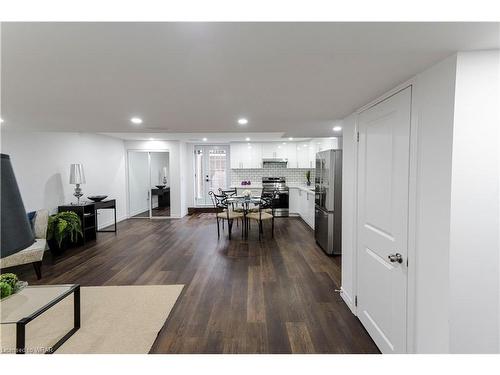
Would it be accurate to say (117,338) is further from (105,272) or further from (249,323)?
(105,272)

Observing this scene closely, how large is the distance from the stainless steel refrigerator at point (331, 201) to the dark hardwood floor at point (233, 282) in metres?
0.27

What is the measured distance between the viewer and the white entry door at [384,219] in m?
1.73

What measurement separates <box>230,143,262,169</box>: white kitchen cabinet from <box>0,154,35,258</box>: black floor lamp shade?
24.6 feet

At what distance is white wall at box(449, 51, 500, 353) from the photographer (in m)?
1.26

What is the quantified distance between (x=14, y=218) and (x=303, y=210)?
686 centimetres

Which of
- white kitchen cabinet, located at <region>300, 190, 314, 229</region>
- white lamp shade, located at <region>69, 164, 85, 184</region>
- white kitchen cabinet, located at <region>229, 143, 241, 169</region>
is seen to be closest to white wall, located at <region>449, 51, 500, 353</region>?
white kitchen cabinet, located at <region>300, 190, 314, 229</region>

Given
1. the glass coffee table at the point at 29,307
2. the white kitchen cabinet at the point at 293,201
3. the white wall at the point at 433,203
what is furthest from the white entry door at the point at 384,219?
the white kitchen cabinet at the point at 293,201

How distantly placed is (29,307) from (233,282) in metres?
2.09

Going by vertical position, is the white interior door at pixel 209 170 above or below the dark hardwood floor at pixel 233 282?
above

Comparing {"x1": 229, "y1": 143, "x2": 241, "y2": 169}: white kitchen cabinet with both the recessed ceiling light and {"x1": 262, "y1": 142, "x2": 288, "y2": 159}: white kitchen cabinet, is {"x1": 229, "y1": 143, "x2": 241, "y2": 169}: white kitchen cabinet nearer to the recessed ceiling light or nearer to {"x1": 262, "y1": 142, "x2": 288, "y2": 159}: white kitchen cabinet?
{"x1": 262, "y1": 142, "x2": 288, "y2": 159}: white kitchen cabinet

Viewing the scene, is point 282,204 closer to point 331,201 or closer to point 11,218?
point 331,201

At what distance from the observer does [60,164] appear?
506 cm

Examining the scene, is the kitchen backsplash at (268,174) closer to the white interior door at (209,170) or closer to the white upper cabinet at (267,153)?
the white upper cabinet at (267,153)
